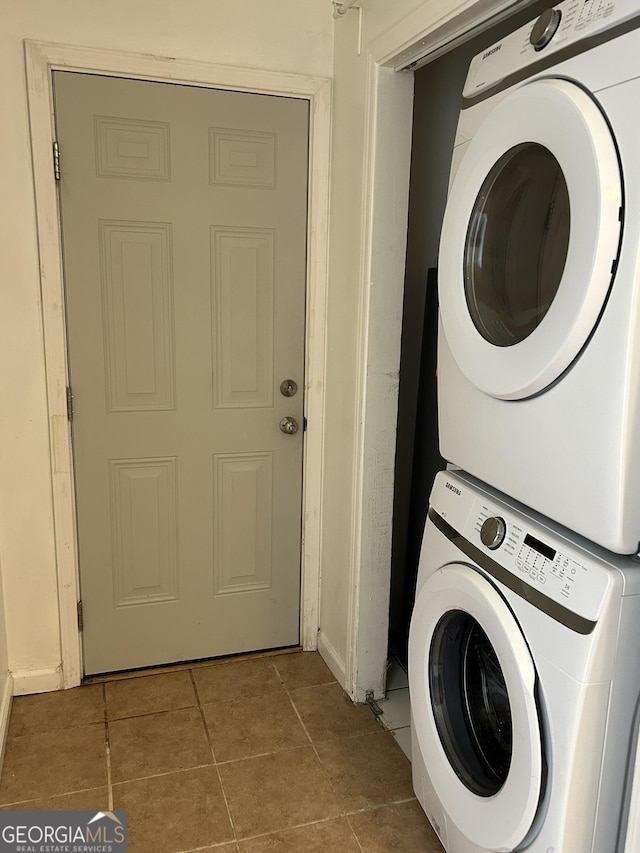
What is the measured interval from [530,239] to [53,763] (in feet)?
6.18

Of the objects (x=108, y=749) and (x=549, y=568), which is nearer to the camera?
(x=549, y=568)

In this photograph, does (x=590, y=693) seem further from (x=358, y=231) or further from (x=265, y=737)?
(x=358, y=231)

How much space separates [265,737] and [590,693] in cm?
127

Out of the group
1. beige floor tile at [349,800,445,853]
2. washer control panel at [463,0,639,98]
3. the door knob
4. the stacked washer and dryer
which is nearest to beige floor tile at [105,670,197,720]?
beige floor tile at [349,800,445,853]

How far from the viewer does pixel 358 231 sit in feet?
7.07

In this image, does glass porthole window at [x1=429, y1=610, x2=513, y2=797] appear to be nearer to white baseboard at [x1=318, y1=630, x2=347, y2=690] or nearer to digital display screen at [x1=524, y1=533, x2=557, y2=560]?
digital display screen at [x1=524, y1=533, x2=557, y2=560]

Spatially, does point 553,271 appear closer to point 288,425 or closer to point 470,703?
point 470,703

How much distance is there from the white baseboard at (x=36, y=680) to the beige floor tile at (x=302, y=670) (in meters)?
0.75

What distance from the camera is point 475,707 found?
1618mm

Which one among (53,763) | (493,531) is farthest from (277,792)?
(493,531)

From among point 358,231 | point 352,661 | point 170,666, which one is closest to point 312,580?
point 352,661

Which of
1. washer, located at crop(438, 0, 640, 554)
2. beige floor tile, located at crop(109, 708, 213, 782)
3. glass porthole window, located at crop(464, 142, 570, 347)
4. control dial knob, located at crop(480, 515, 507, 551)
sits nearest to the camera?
washer, located at crop(438, 0, 640, 554)

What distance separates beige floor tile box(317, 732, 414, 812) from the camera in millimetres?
1926

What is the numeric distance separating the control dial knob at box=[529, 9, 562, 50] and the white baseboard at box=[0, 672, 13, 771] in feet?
7.24
